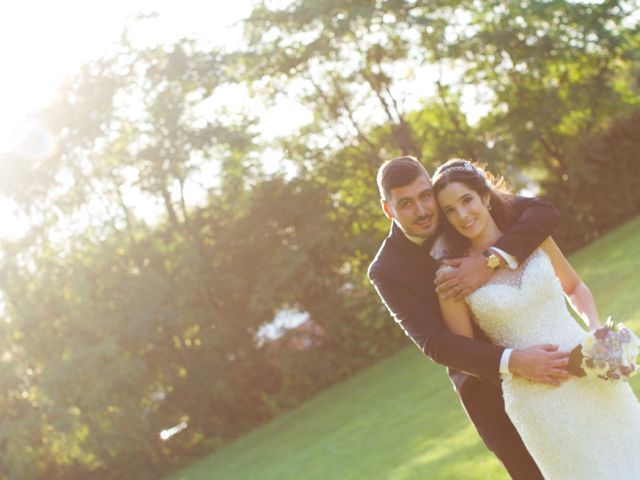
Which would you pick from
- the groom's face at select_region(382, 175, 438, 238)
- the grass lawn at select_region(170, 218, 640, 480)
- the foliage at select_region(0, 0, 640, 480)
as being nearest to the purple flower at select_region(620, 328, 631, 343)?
the groom's face at select_region(382, 175, 438, 238)

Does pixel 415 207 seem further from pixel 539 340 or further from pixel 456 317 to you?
pixel 539 340

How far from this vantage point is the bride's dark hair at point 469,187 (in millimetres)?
4234

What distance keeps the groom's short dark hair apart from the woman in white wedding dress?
16 cm

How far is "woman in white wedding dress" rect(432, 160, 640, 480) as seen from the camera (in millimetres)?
4172

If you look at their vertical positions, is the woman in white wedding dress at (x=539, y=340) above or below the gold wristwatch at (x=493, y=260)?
below

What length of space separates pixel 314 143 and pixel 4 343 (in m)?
9.09

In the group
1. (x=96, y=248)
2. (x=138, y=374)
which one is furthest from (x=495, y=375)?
(x=96, y=248)

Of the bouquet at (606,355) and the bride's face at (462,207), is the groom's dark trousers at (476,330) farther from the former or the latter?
the bouquet at (606,355)

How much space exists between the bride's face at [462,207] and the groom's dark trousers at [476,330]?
0.45 ft

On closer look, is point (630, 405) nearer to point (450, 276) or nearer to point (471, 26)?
point (450, 276)

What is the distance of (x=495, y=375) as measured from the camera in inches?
161

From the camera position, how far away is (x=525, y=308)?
418 cm

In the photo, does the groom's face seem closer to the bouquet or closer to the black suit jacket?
the black suit jacket

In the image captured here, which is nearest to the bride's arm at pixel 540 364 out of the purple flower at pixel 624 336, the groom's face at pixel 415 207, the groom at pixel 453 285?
the groom at pixel 453 285
